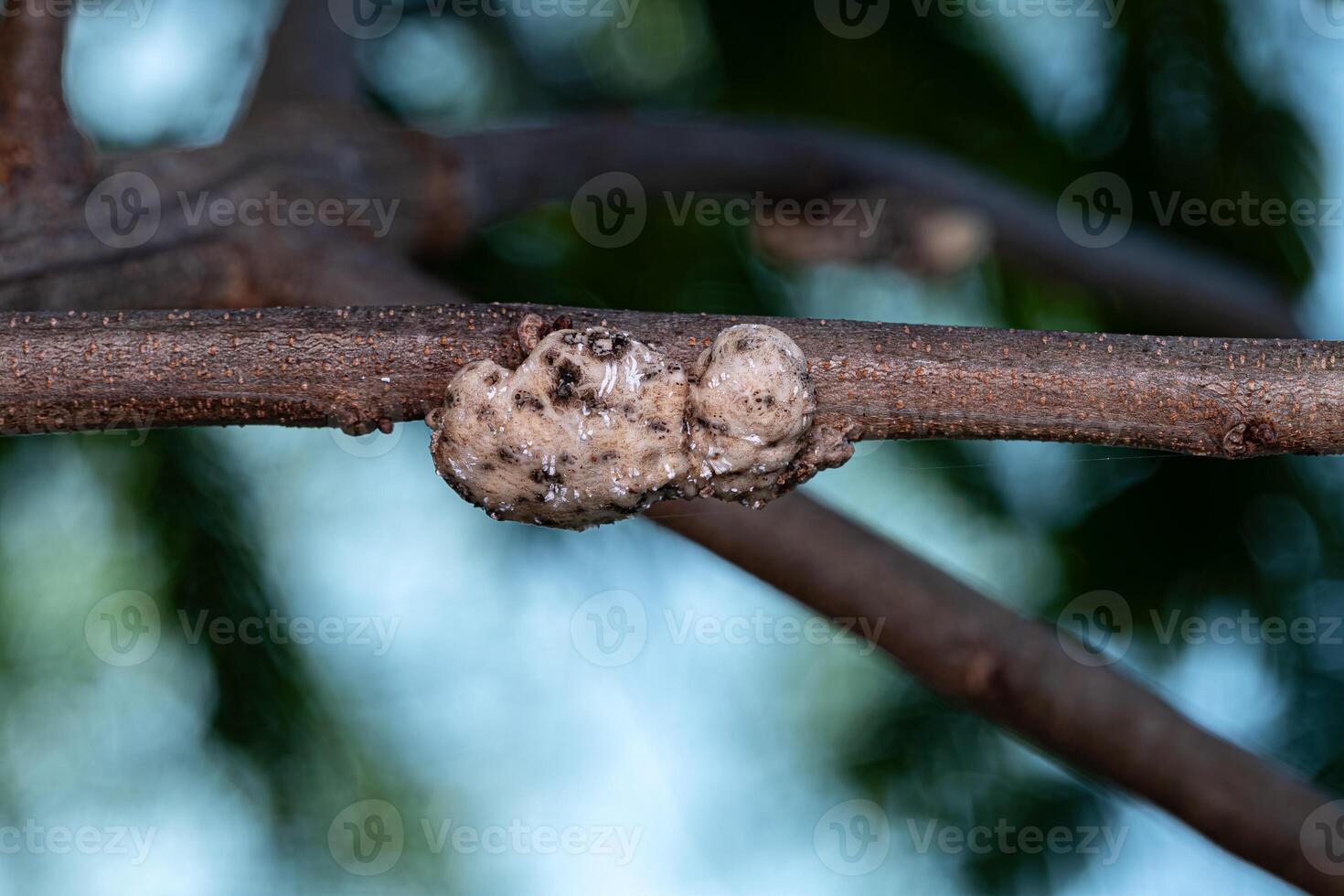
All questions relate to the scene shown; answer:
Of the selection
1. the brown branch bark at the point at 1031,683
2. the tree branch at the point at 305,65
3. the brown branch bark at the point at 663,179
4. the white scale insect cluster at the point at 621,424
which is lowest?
the brown branch bark at the point at 1031,683

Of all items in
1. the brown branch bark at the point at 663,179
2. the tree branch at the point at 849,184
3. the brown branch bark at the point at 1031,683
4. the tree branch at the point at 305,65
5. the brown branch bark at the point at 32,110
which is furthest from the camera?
the tree branch at the point at 849,184

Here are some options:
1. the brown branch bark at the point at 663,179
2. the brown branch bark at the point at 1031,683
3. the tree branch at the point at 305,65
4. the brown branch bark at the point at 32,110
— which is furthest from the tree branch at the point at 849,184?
the brown branch bark at the point at 1031,683

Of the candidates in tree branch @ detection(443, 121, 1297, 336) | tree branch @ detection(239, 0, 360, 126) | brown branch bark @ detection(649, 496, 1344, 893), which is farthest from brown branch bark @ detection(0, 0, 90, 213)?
brown branch bark @ detection(649, 496, 1344, 893)

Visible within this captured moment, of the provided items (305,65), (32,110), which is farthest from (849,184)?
(32,110)

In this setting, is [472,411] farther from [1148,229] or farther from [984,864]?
[1148,229]

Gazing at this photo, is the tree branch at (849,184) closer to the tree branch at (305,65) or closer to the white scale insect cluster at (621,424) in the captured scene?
the tree branch at (305,65)

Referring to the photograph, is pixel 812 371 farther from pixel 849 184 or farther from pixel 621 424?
pixel 849 184

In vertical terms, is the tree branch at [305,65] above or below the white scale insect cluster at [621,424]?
below

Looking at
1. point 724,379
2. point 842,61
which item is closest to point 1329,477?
point 842,61
